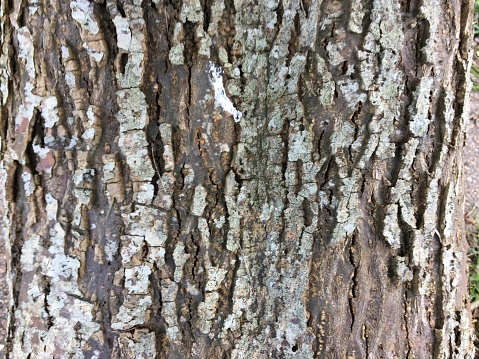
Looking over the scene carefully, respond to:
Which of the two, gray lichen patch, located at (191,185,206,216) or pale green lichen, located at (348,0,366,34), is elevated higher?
pale green lichen, located at (348,0,366,34)

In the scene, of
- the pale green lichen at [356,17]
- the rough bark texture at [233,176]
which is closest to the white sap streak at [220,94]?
the rough bark texture at [233,176]

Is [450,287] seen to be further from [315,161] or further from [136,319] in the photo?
[136,319]

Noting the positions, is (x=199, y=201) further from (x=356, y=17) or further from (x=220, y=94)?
(x=356, y=17)

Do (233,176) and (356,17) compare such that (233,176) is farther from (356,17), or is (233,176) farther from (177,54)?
(356,17)

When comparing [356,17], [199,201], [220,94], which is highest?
[356,17]

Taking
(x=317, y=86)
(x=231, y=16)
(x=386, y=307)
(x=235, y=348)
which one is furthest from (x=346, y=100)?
(x=235, y=348)

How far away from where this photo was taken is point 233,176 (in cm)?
82

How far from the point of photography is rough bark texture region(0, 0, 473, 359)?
2.52ft

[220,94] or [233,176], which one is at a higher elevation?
[220,94]

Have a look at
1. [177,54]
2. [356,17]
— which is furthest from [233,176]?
[356,17]

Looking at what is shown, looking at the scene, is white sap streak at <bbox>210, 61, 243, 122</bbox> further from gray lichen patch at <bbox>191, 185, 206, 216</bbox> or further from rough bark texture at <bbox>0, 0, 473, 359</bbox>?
gray lichen patch at <bbox>191, 185, 206, 216</bbox>

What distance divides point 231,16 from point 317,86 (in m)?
0.22

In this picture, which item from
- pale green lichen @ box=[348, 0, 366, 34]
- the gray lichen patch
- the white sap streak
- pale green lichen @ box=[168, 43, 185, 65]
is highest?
pale green lichen @ box=[348, 0, 366, 34]

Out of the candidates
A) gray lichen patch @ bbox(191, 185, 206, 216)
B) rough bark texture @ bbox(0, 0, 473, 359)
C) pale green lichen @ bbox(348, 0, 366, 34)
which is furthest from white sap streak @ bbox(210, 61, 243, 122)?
pale green lichen @ bbox(348, 0, 366, 34)
